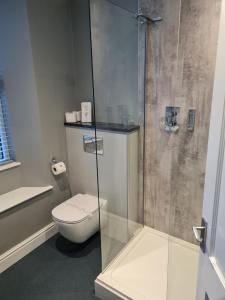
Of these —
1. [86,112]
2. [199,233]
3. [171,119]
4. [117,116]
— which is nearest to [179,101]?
[171,119]

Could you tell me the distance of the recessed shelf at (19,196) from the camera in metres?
1.97

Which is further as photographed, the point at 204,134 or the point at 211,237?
the point at 204,134

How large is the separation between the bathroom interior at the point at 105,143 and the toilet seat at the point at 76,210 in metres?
0.02

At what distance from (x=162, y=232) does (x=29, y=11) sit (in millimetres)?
2463

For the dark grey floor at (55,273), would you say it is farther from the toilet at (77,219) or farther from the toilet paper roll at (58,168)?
the toilet paper roll at (58,168)

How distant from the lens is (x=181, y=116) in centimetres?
186

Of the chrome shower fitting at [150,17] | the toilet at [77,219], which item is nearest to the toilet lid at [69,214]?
the toilet at [77,219]

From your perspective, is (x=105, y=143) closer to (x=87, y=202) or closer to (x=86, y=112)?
(x=86, y=112)

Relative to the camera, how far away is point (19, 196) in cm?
213

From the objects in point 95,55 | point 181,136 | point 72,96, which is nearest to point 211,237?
point 181,136

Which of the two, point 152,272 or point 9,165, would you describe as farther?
point 9,165

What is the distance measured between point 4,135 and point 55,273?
1.44m

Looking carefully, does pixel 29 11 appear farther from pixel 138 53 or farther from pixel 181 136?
pixel 181 136

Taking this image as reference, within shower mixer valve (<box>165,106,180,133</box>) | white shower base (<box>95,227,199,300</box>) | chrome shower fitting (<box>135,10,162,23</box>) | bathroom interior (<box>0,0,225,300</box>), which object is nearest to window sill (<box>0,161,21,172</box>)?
bathroom interior (<box>0,0,225,300</box>)
